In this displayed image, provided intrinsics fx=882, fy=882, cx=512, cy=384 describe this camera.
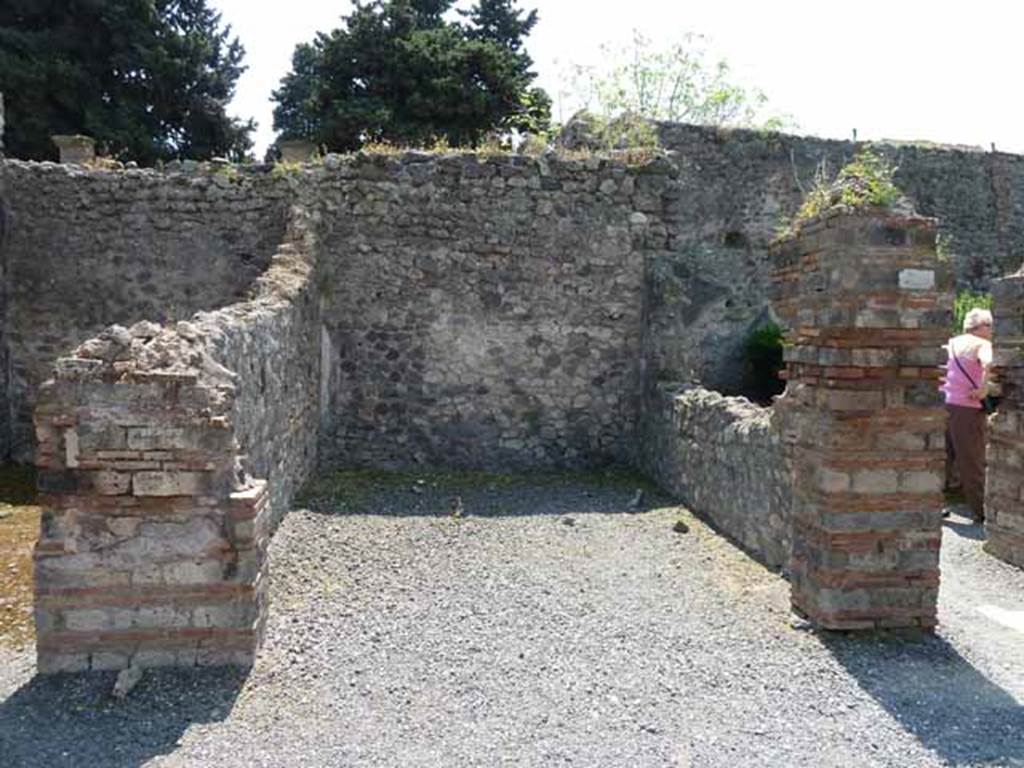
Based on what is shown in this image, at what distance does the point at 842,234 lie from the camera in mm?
5004

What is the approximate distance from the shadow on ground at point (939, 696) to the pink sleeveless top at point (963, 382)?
394 cm

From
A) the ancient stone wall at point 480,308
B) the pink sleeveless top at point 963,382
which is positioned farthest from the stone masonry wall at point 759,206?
the pink sleeveless top at point 963,382

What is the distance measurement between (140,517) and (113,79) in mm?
21542

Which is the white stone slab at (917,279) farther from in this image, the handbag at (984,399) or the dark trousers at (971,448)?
the dark trousers at (971,448)

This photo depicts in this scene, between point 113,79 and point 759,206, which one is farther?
point 113,79

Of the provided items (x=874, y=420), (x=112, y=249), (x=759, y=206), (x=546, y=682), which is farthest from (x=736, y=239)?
(x=546, y=682)

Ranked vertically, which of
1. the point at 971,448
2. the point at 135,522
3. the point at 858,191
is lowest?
the point at 971,448

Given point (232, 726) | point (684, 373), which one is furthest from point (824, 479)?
point (684, 373)

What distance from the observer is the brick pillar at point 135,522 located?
4457mm

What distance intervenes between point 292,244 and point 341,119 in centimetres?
1500

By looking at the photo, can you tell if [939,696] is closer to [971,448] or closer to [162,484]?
[162,484]

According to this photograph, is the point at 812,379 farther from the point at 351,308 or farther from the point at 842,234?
the point at 351,308

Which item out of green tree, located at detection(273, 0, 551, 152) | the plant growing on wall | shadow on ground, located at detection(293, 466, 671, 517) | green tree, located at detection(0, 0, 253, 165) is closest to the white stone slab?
the plant growing on wall

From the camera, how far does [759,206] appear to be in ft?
53.7
